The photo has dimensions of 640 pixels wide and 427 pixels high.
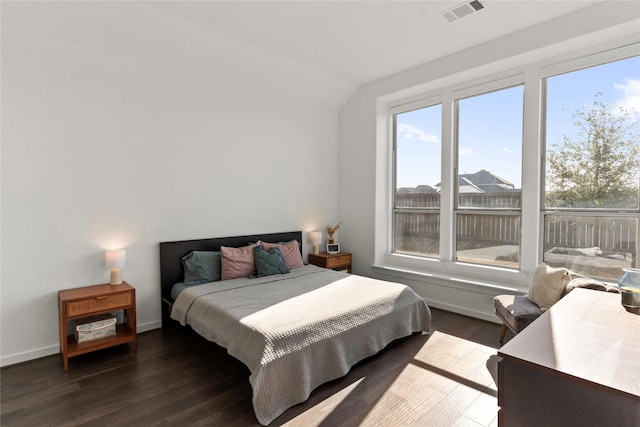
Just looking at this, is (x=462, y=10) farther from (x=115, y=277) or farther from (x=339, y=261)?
(x=115, y=277)

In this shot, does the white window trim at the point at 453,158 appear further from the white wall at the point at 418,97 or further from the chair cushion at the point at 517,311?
the chair cushion at the point at 517,311

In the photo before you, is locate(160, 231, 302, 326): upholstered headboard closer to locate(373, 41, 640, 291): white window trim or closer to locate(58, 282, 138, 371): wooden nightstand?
locate(58, 282, 138, 371): wooden nightstand

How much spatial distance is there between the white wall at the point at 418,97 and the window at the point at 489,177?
0.97 ft

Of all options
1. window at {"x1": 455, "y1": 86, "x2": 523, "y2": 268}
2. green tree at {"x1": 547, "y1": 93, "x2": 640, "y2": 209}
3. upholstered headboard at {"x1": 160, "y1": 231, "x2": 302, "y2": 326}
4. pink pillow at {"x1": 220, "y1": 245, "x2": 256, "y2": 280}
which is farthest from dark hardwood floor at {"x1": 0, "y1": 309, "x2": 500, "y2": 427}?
green tree at {"x1": 547, "y1": 93, "x2": 640, "y2": 209}

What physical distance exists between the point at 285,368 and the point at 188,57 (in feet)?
10.3

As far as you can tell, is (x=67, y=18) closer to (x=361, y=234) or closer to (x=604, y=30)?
(x=361, y=234)

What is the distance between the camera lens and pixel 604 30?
292 centimetres

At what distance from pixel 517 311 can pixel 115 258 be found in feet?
11.2

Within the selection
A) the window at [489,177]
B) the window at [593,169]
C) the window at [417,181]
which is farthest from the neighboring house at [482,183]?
the window at [593,169]

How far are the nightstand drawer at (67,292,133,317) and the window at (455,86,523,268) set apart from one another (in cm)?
372

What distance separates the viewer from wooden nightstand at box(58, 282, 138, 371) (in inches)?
107

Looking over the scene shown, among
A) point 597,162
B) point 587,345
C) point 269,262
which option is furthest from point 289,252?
point 597,162

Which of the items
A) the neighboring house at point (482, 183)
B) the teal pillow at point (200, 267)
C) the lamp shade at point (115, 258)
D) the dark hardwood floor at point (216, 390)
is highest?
the neighboring house at point (482, 183)

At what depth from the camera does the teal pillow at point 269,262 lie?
3.79m
